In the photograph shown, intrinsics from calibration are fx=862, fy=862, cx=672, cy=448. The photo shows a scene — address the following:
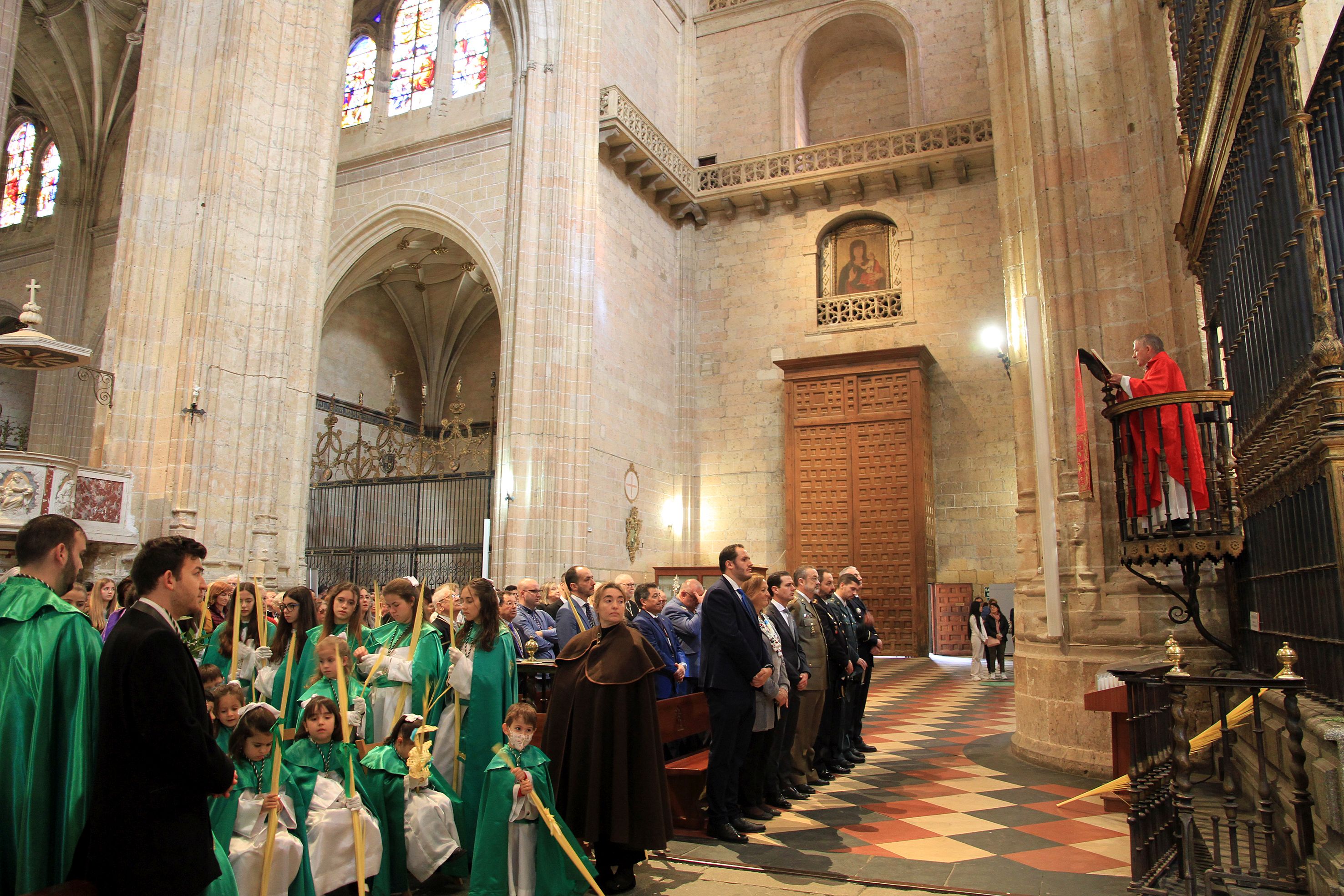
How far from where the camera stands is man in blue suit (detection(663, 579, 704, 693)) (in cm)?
659

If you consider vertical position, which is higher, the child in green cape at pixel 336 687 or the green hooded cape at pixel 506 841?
the child in green cape at pixel 336 687

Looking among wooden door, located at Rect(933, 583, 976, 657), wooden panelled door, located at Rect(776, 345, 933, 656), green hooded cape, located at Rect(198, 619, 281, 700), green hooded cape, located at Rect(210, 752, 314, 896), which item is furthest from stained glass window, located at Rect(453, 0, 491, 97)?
green hooded cape, located at Rect(210, 752, 314, 896)

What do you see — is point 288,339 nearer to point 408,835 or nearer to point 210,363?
point 210,363

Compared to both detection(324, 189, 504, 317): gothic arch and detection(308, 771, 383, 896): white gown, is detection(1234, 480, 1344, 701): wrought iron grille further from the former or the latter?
detection(324, 189, 504, 317): gothic arch

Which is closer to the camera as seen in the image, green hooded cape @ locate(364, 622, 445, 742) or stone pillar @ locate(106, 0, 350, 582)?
green hooded cape @ locate(364, 622, 445, 742)

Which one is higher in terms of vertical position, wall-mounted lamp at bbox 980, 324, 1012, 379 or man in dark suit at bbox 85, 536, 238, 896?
wall-mounted lamp at bbox 980, 324, 1012, 379

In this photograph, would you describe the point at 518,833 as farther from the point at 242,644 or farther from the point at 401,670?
the point at 242,644

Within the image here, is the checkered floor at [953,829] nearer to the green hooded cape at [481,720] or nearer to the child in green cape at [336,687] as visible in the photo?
the green hooded cape at [481,720]

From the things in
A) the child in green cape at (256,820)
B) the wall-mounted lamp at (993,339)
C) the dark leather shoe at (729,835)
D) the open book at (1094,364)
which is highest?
the wall-mounted lamp at (993,339)

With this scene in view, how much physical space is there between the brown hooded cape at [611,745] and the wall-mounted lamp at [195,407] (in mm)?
6760

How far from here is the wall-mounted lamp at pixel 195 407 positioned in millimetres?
8953

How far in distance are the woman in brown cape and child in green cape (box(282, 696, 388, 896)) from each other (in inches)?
32.9

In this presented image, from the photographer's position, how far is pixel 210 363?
30.1 feet

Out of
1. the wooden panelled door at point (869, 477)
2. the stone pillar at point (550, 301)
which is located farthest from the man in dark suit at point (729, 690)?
the wooden panelled door at point (869, 477)
